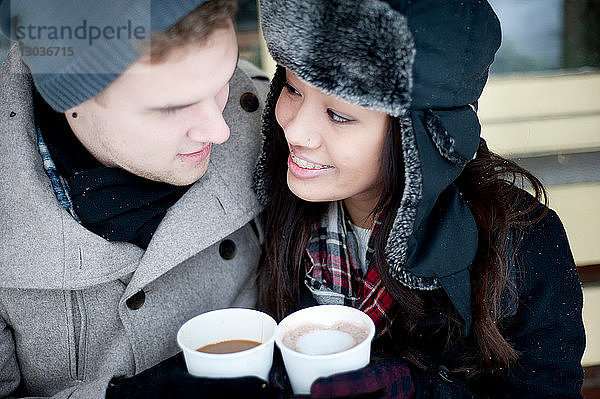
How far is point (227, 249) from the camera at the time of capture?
1932 mm

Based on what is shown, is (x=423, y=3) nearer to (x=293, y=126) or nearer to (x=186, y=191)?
(x=293, y=126)

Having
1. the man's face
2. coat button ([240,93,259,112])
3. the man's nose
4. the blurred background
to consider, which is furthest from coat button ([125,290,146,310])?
the blurred background

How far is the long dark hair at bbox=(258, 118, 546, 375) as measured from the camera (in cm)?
163

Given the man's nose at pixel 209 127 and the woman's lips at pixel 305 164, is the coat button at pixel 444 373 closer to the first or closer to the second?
the woman's lips at pixel 305 164

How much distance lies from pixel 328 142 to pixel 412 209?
259mm

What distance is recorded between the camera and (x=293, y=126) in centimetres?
163

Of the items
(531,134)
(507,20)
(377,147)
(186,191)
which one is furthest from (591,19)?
(186,191)

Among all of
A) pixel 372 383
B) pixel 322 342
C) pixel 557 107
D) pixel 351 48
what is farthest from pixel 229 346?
pixel 557 107

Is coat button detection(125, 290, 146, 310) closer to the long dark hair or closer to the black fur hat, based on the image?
the long dark hair

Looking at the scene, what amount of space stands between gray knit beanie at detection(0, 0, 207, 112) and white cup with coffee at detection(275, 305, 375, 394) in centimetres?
67

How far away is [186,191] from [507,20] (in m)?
1.47

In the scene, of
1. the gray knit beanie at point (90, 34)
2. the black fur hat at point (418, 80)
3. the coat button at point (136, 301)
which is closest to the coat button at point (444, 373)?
the black fur hat at point (418, 80)

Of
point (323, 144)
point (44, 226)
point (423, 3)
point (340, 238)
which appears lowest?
point (340, 238)

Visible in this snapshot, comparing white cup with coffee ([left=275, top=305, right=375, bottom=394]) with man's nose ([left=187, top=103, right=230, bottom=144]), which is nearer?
white cup with coffee ([left=275, top=305, right=375, bottom=394])
